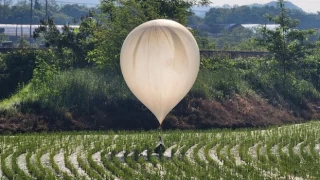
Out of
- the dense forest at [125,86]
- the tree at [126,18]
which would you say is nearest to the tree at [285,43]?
the dense forest at [125,86]

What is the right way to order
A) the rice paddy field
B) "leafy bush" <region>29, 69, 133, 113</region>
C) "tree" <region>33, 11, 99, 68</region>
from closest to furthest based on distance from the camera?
the rice paddy field < "leafy bush" <region>29, 69, 133, 113</region> < "tree" <region>33, 11, 99, 68</region>

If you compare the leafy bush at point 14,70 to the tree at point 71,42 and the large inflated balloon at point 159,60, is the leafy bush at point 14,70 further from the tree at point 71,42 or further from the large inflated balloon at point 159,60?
the large inflated balloon at point 159,60

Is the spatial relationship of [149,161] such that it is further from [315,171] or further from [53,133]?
[53,133]

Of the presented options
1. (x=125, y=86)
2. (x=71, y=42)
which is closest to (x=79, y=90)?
(x=125, y=86)

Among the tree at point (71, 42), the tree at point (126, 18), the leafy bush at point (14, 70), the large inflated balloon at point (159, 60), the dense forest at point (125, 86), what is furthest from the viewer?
the tree at point (71, 42)

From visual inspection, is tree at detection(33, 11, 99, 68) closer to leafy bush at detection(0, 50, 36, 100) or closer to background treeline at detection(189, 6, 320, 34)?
leafy bush at detection(0, 50, 36, 100)

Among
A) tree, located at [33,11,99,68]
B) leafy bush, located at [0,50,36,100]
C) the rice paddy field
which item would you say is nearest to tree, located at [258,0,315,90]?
tree, located at [33,11,99,68]

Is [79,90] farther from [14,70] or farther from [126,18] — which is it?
[14,70]
